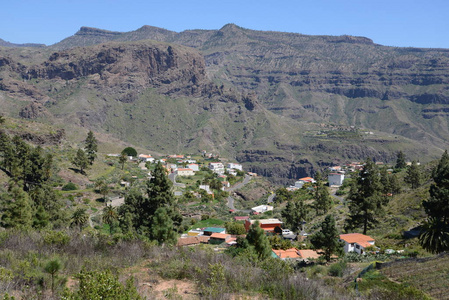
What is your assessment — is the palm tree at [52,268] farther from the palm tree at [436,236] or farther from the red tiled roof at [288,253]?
the palm tree at [436,236]

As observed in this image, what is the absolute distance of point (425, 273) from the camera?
1445 cm

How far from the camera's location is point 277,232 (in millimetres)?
50219

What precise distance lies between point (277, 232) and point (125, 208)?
25.1 meters

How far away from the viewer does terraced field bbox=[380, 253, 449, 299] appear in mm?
12901

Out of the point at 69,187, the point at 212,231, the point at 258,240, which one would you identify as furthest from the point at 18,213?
the point at 69,187

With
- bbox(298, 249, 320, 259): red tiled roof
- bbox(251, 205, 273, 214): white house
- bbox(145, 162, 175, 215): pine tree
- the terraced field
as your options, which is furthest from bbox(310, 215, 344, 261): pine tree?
bbox(251, 205, 273, 214): white house

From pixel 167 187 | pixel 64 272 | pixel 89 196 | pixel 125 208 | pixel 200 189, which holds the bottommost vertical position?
pixel 200 189

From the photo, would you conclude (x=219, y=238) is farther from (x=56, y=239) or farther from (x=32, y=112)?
(x=32, y=112)

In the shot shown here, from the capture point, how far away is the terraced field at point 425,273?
12901mm

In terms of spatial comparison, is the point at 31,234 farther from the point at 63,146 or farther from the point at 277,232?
the point at 63,146

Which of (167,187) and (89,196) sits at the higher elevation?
(167,187)

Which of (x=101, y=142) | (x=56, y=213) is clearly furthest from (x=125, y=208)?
(x=101, y=142)

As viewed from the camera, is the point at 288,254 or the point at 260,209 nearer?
the point at 288,254

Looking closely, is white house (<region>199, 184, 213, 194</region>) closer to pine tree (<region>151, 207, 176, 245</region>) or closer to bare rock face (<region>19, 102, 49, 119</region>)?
pine tree (<region>151, 207, 176, 245</region>)
